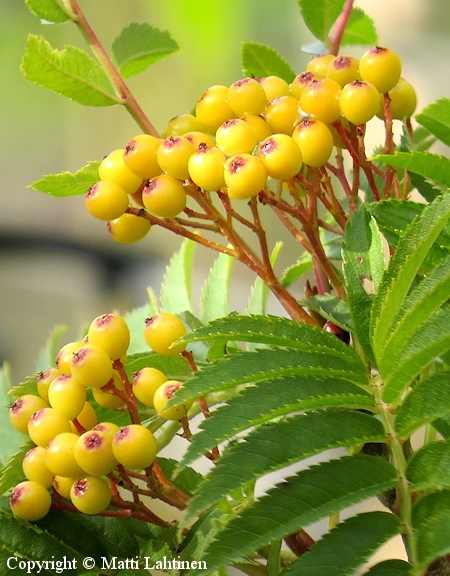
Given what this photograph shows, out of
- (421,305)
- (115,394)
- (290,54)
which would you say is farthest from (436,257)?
(290,54)

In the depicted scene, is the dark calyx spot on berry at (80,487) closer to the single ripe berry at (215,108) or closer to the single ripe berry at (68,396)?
the single ripe berry at (68,396)

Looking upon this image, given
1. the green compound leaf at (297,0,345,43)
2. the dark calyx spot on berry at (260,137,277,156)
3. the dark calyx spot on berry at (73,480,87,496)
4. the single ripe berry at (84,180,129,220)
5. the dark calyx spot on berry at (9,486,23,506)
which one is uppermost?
the green compound leaf at (297,0,345,43)

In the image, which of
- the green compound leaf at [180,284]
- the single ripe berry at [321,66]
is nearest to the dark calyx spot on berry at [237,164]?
the single ripe berry at [321,66]

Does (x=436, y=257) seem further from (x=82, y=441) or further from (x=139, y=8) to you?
(x=139, y=8)

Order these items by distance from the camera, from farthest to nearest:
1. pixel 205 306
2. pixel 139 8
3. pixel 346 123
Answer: pixel 139 8 < pixel 205 306 < pixel 346 123

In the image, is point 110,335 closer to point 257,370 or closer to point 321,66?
point 257,370

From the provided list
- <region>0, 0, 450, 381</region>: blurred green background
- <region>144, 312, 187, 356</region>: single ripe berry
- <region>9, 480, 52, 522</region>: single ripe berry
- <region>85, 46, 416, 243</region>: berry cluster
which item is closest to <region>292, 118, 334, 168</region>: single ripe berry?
<region>85, 46, 416, 243</region>: berry cluster

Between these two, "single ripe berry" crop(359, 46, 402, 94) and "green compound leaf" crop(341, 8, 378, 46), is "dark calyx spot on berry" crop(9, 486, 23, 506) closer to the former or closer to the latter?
"single ripe berry" crop(359, 46, 402, 94)
